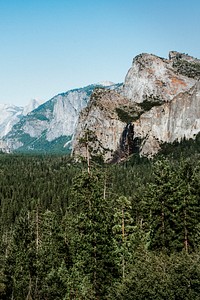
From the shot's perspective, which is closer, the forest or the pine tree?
the forest

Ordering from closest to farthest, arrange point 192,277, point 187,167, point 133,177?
1. point 192,277
2. point 187,167
3. point 133,177

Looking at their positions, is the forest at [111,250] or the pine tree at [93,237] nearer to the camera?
the forest at [111,250]

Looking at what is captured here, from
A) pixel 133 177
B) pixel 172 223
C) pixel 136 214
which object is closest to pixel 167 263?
pixel 172 223

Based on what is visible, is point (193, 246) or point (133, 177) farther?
point (133, 177)

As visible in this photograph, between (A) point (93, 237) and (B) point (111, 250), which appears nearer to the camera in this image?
(A) point (93, 237)

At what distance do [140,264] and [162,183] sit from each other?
1542 cm

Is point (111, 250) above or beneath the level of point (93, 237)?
beneath

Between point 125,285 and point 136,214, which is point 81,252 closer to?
point 125,285

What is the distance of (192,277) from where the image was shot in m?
28.2

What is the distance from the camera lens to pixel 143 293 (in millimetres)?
29016

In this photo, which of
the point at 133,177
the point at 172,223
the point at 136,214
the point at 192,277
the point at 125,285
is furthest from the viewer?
the point at 133,177

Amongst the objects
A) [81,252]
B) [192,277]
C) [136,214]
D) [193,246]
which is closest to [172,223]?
[193,246]

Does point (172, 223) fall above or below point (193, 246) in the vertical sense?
above

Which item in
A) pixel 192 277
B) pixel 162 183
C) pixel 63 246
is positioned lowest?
pixel 63 246
